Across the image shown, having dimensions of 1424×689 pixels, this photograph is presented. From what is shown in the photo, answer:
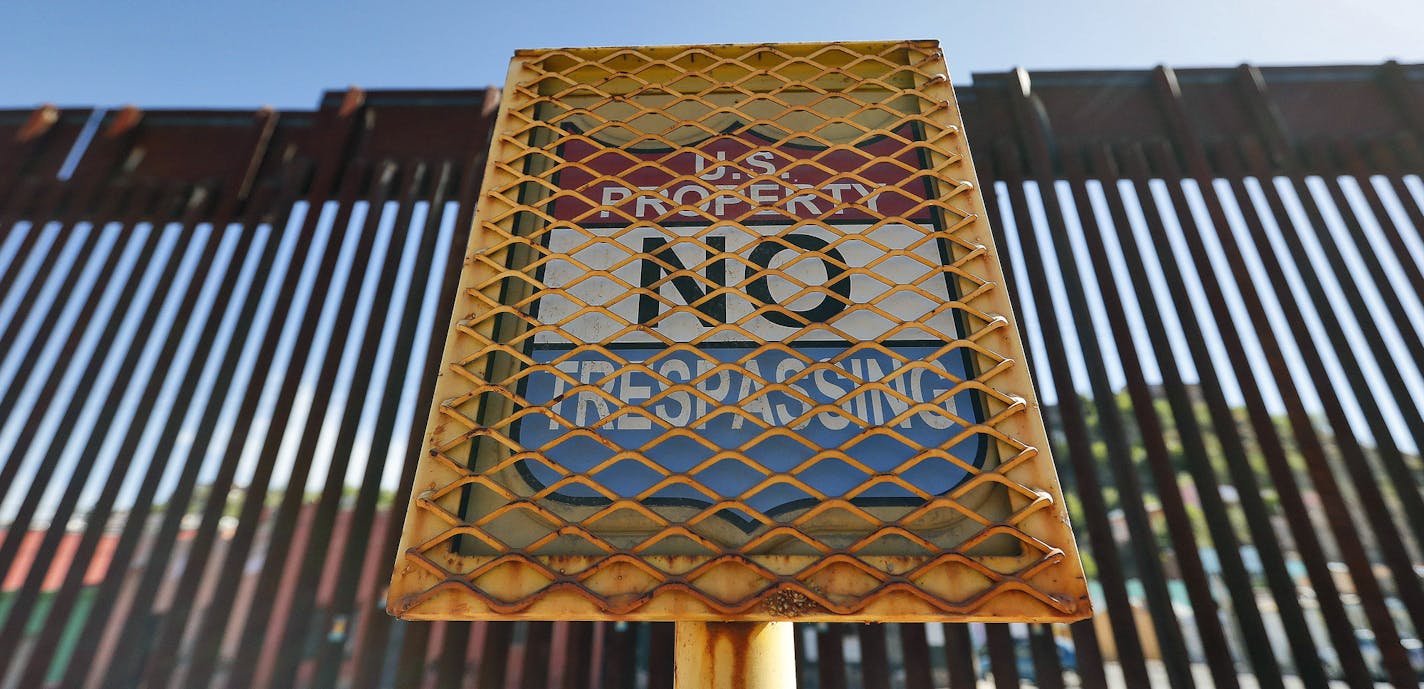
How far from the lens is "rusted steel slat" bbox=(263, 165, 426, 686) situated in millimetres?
2225

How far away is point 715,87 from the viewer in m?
1.62

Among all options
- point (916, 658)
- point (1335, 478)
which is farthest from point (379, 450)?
point (1335, 478)

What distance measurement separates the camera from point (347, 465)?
97.8 inches

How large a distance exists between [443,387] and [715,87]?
1.00 meters

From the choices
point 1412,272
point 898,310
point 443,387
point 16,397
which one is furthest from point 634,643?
point 1412,272

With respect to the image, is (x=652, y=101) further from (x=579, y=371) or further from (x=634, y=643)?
(x=634, y=643)

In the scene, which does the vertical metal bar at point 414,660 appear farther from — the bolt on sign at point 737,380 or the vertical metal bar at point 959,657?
the vertical metal bar at point 959,657

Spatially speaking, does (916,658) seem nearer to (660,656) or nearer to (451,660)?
(660,656)

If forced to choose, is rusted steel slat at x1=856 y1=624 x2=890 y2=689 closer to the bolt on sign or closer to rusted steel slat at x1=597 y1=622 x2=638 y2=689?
rusted steel slat at x1=597 y1=622 x2=638 y2=689

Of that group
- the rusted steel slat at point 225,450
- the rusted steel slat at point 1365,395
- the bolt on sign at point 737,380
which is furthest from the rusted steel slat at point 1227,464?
the rusted steel slat at point 225,450

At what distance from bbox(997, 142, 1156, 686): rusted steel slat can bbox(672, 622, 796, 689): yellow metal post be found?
1660 mm

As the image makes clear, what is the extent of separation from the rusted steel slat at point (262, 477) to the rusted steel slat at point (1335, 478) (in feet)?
12.4

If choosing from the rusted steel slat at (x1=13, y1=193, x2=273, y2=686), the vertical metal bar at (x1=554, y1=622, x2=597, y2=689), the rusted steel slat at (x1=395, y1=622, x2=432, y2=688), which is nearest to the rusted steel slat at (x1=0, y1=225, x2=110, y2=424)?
the rusted steel slat at (x1=13, y1=193, x2=273, y2=686)

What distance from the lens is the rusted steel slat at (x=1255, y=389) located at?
213 cm
